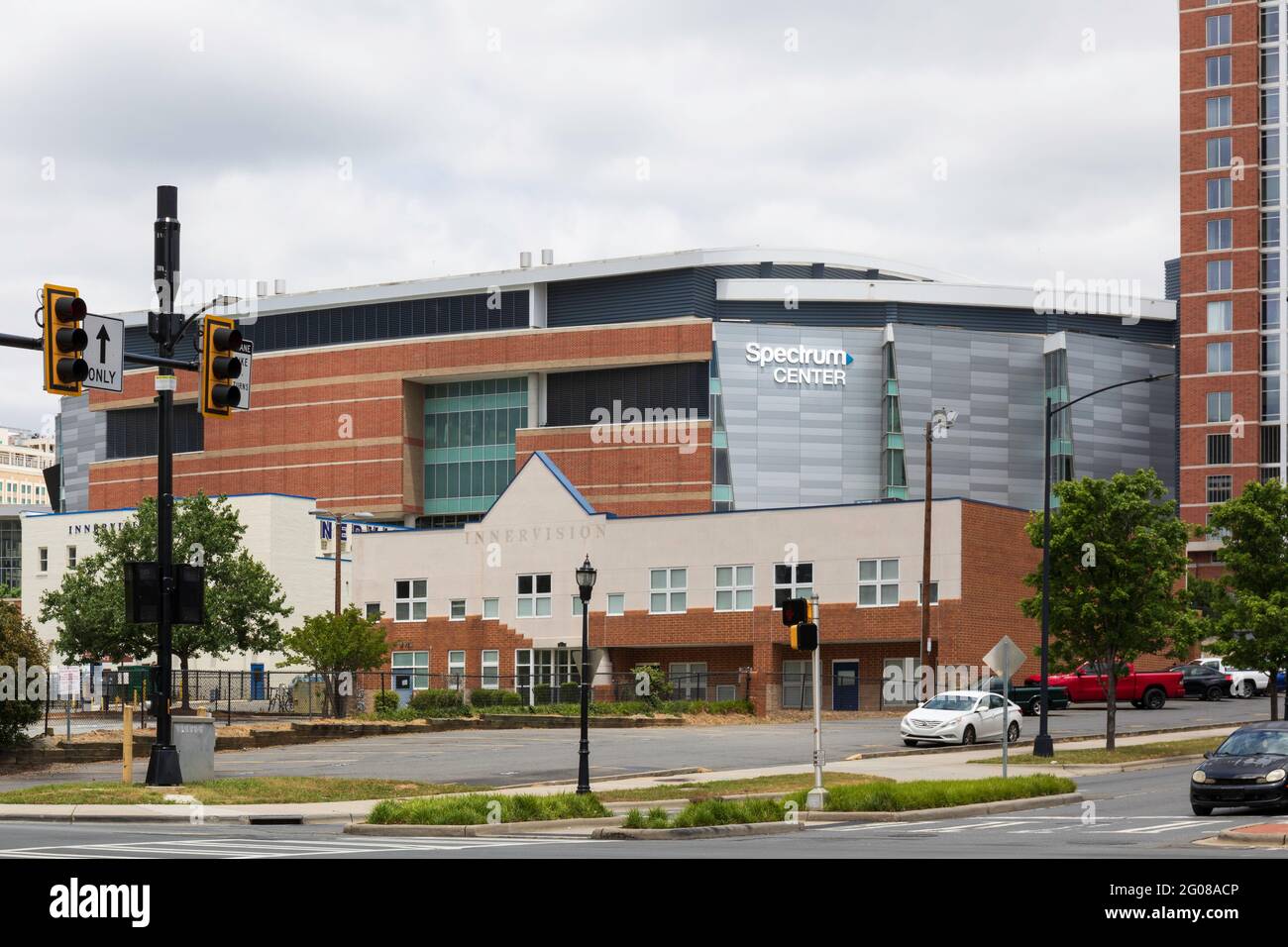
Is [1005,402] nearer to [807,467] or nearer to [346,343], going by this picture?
[807,467]

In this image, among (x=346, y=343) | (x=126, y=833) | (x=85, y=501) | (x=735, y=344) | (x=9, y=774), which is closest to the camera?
(x=126, y=833)

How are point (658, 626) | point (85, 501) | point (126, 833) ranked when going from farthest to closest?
point (85, 501)
point (658, 626)
point (126, 833)

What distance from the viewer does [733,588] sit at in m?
65.8

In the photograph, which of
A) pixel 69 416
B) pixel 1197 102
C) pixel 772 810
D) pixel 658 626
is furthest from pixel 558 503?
pixel 69 416

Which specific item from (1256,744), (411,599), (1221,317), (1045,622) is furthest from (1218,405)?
(1256,744)

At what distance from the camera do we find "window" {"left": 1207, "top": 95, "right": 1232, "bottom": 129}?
114562mm

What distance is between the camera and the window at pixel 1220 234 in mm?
114250

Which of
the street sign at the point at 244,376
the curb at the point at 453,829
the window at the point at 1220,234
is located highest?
the window at the point at 1220,234

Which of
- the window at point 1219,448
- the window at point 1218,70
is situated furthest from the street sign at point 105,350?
the window at point 1218,70

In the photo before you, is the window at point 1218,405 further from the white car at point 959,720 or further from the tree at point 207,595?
the white car at point 959,720

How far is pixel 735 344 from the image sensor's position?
104750 mm

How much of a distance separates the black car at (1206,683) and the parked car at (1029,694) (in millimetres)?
7617

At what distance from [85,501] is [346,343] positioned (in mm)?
31088

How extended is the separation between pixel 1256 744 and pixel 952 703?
737 inches
